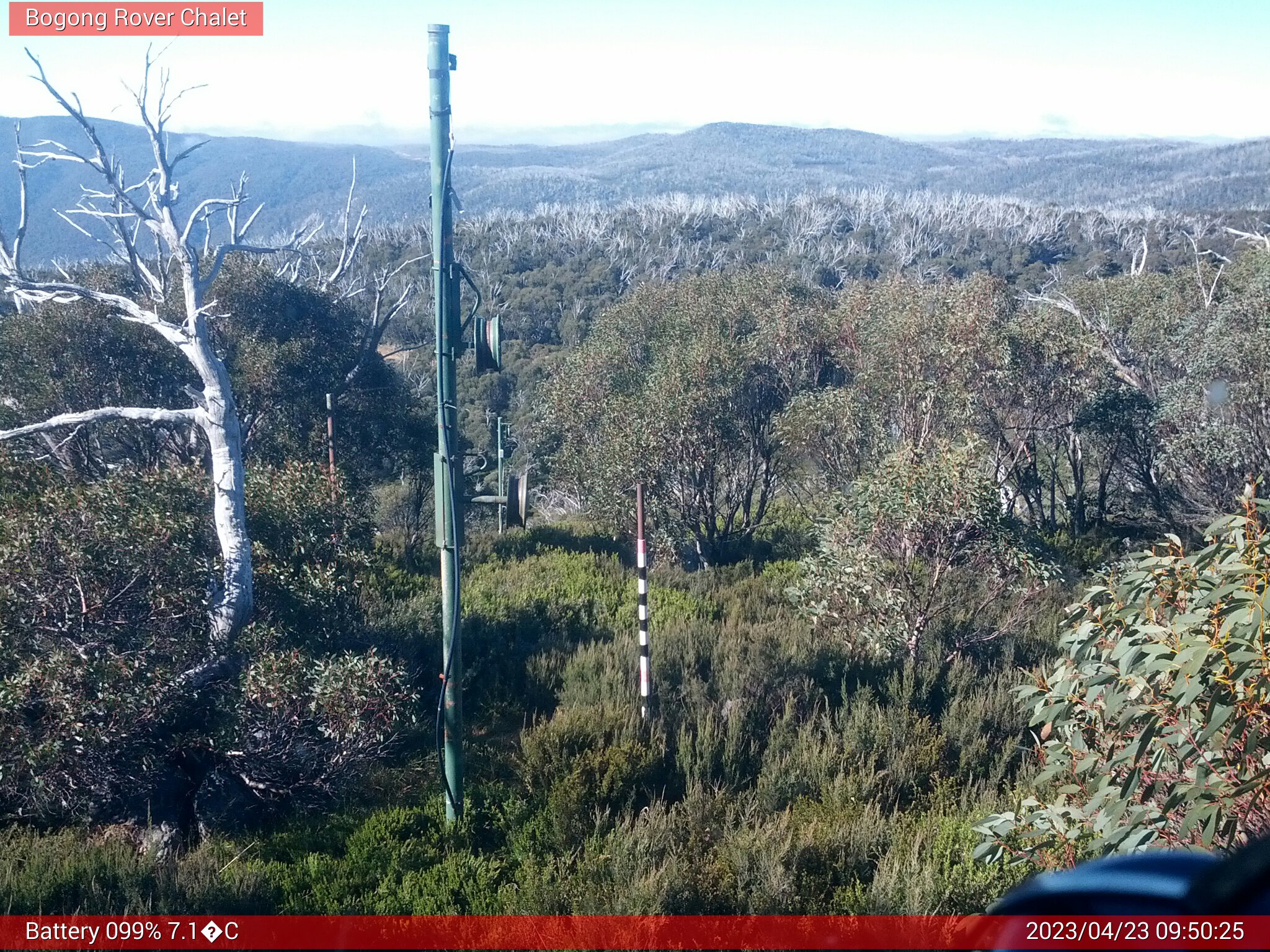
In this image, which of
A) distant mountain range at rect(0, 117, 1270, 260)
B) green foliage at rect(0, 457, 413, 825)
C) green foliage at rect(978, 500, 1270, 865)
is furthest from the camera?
distant mountain range at rect(0, 117, 1270, 260)

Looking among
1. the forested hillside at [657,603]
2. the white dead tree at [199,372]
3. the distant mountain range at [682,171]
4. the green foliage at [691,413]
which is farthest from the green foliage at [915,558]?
the distant mountain range at [682,171]

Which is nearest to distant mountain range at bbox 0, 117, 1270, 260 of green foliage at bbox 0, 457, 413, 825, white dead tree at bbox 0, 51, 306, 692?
white dead tree at bbox 0, 51, 306, 692

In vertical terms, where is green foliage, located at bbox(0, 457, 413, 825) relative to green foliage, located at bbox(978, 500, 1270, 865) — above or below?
below

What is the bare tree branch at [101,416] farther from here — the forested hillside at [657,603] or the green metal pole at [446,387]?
the green metal pole at [446,387]

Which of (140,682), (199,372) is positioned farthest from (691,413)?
(140,682)

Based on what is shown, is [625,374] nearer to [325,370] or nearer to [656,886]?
[325,370]

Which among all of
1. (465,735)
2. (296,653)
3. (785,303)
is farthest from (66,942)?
(785,303)

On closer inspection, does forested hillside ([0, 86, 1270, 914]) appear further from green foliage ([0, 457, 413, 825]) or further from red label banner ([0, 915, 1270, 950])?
red label banner ([0, 915, 1270, 950])
